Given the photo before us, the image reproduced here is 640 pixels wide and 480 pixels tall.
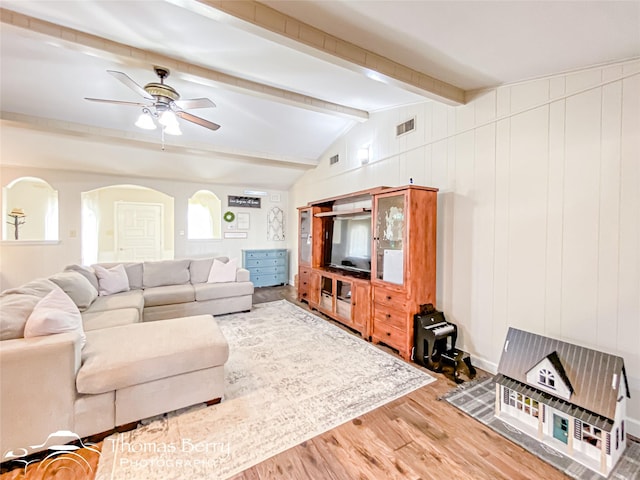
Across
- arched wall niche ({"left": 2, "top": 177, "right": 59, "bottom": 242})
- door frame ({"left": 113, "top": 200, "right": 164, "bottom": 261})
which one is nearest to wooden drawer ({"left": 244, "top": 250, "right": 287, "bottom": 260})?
door frame ({"left": 113, "top": 200, "right": 164, "bottom": 261})

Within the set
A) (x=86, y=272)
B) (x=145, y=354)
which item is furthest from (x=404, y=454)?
(x=86, y=272)

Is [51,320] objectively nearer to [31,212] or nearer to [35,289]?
[35,289]

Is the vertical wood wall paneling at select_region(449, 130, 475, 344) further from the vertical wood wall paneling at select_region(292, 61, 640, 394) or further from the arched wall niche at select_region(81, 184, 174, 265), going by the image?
the arched wall niche at select_region(81, 184, 174, 265)

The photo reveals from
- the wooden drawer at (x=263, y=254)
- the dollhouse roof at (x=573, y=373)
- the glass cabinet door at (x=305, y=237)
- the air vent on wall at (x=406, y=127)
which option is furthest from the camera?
the wooden drawer at (x=263, y=254)

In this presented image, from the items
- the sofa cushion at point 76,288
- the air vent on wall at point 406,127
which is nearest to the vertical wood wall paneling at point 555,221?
the air vent on wall at point 406,127

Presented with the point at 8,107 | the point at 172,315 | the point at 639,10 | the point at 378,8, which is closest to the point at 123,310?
the point at 172,315

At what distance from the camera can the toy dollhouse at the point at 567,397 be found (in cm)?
161

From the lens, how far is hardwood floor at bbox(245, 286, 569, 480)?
154 cm

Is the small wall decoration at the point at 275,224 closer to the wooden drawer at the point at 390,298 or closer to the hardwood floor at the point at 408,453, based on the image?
the wooden drawer at the point at 390,298

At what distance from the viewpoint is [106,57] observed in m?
2.45

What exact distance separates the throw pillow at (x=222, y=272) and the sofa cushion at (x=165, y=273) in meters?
0.41

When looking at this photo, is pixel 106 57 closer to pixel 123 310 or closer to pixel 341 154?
pixel 123 310

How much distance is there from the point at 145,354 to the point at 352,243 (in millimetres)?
2977

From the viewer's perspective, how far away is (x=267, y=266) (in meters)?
6.60
